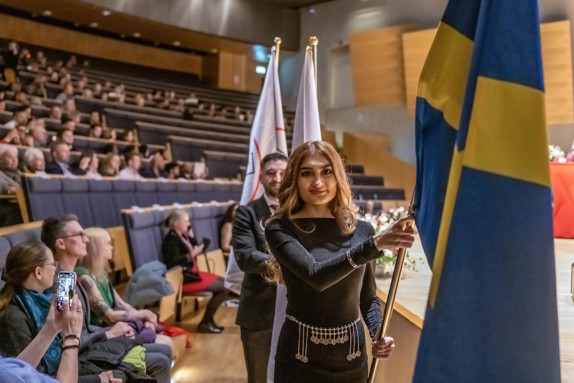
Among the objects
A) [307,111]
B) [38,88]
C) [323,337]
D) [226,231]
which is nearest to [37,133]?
[226,231]

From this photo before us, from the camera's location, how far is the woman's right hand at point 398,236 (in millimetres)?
1267

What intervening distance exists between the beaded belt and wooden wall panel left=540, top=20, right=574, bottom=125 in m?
7.01

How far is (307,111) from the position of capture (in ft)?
8.63

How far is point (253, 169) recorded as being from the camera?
10.0ft

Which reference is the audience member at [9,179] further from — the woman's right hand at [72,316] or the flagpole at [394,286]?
the flagpole at [394,286]

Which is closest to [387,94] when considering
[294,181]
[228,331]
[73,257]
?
[228,331]

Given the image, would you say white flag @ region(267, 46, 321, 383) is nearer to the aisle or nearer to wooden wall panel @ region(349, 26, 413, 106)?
the aisle

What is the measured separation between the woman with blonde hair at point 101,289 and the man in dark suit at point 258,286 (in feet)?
2.80

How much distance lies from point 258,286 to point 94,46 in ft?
43.8

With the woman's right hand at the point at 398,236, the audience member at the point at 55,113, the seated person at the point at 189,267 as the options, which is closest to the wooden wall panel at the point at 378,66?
the audience member at the point at 55,113

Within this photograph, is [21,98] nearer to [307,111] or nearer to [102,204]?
[102,204]

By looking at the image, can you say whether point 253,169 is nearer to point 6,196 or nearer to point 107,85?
point 6,196

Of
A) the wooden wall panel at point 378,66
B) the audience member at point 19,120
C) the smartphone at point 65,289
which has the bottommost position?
the smartphone at point 65,289

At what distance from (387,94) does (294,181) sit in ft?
30.6
